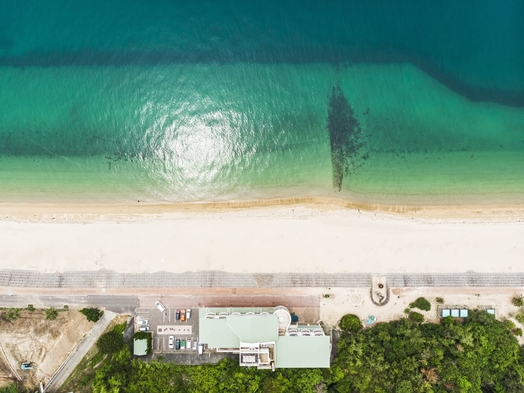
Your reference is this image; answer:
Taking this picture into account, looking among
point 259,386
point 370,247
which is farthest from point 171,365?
point 370,247

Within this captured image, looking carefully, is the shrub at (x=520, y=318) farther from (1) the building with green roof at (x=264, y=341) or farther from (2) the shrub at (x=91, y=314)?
(2) the shrub at (x=91, y=314)

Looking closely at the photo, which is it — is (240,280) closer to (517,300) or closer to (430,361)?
(430,361)

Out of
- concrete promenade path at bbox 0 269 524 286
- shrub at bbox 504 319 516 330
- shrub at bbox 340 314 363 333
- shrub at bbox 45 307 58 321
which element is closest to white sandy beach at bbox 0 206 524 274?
concrete promenade path at bbox 0 269 524 286

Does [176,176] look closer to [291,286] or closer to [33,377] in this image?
[291,286]

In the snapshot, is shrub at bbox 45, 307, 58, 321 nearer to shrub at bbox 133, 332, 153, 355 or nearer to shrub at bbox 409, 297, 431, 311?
shrub at bbox 133, 332, 153, 355

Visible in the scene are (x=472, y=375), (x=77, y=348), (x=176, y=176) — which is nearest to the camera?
(x=472, y=375)

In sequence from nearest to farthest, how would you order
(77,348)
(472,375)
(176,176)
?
(472,375) < (77,348) < (176,176)
